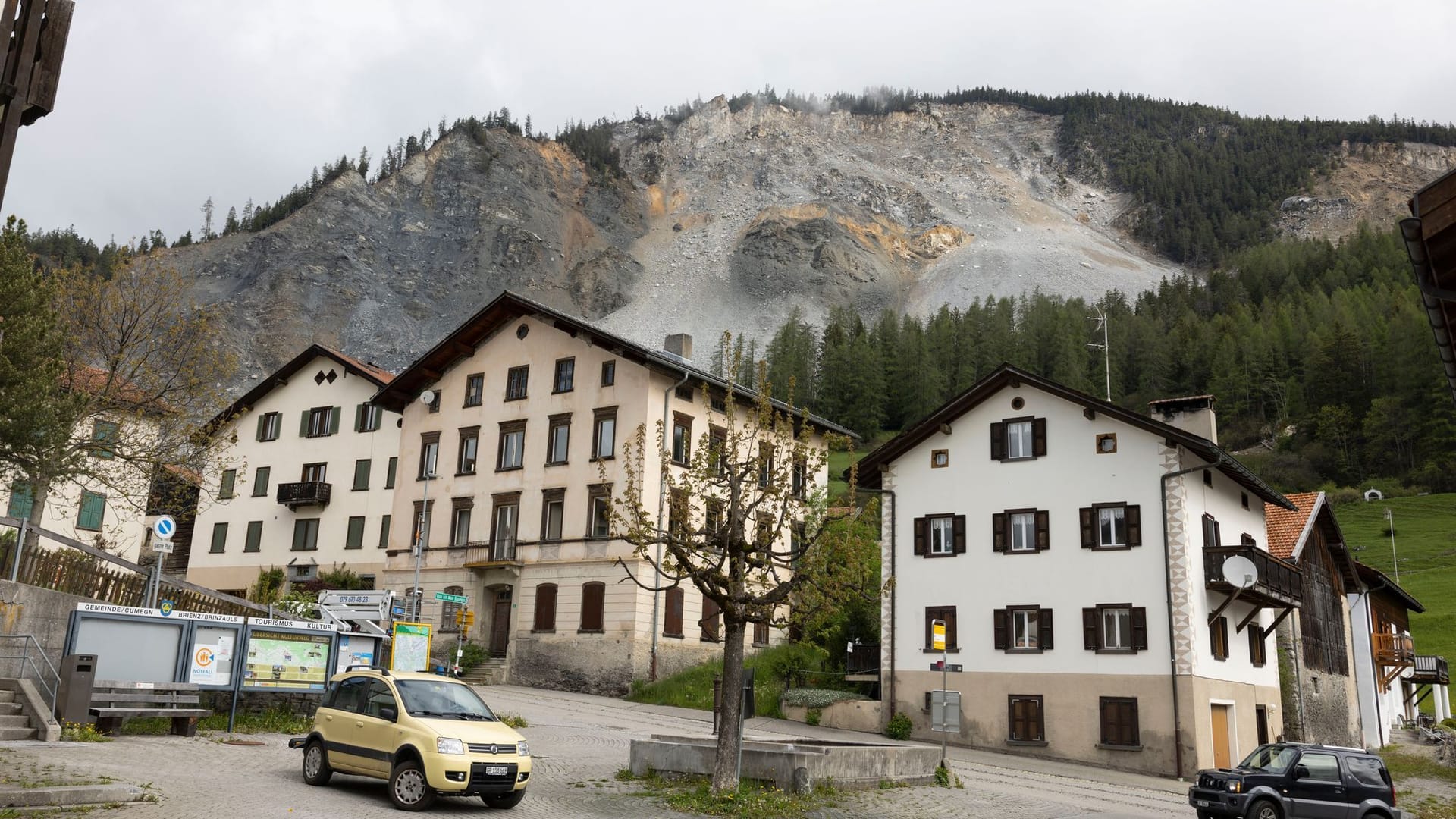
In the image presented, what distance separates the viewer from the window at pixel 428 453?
160 ft

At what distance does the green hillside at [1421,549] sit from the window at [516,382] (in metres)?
54.2

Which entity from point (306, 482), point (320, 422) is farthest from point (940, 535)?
point (320, 422)

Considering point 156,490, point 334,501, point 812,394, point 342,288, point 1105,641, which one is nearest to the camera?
point 1105,641

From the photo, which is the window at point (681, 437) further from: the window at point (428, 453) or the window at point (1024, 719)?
the window at point (1024, 719)

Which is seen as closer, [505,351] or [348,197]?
[505,351]

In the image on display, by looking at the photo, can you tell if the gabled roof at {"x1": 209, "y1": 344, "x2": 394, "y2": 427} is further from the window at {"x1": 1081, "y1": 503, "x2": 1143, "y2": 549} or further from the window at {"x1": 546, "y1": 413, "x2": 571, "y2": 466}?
the window at {"x1": 1081, "y1": 503, "x2": 1143, "y2": 549}

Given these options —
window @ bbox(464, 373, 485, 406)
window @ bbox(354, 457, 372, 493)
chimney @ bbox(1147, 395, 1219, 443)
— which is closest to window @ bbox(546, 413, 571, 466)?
window @ bbox(464, 373, 485, 406)

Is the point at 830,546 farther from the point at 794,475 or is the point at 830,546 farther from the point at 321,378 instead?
the point at 321,378

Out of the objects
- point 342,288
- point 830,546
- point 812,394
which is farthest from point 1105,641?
point 342,288

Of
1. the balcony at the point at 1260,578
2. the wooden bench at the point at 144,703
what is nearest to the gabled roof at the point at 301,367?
the wooden bench at the point at 144,703

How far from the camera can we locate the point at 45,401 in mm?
27391

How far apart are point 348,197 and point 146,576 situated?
168 metres

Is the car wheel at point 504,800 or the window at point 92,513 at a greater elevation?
the window at point 92,513

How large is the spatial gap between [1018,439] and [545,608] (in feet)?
63.8
